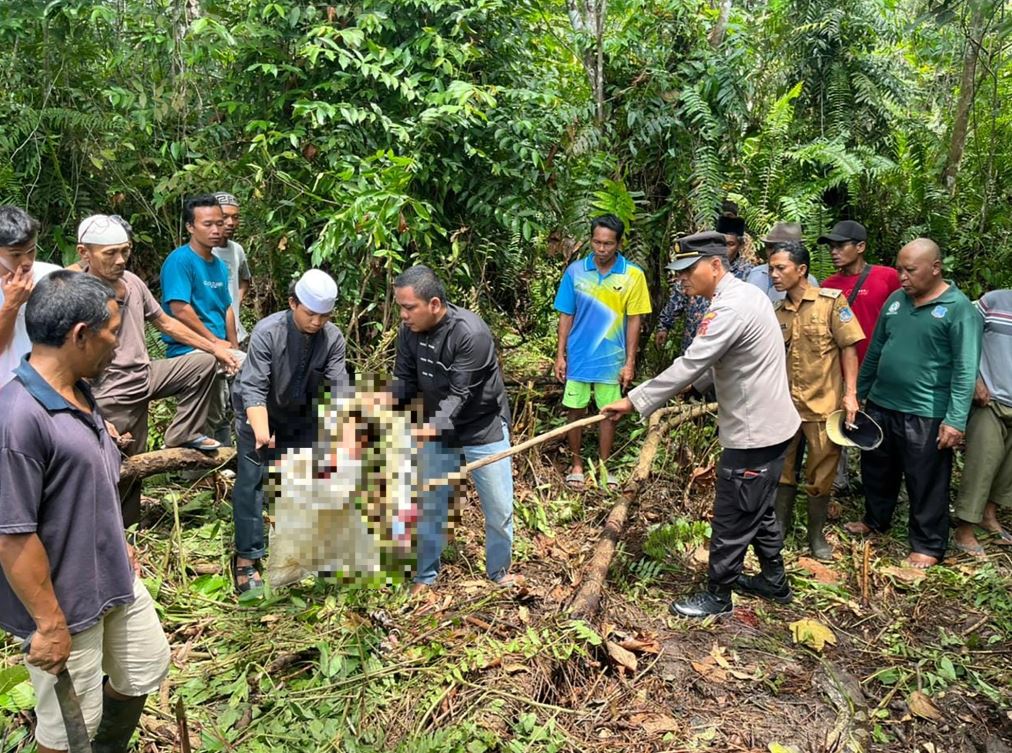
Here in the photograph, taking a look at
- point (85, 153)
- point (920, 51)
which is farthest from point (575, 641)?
point (920, 51)

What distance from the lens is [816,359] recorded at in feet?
15.5

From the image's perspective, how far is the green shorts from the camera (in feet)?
18.8

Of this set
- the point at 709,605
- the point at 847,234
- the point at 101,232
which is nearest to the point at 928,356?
the point at 847,234

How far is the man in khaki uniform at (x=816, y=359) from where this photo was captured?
464 centimetres

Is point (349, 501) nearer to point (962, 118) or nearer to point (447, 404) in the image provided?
point (447, 404)

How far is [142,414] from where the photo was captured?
4656 millimetres

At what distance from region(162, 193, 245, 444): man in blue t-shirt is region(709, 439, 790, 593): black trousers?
126 inches

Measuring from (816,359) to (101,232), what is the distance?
4.29m

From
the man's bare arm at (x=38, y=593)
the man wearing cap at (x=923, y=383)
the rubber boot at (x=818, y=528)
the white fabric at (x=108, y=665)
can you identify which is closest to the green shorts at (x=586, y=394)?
the rubber boot at (x=818, y=528)

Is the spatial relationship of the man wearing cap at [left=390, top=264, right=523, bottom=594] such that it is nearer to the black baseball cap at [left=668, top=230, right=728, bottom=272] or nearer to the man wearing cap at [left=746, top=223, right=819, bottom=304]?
the black baseball cap at [left=668, top=230, right=728, bottom=272]

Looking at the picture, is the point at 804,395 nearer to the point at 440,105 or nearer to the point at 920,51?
the point at 440,105

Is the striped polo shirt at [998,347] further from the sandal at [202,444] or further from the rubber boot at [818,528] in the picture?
the sandal at [202,444]

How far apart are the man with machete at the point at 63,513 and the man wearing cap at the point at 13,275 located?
129 cm

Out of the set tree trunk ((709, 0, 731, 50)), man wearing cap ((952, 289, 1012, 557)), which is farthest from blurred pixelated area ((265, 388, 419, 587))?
tree trunk ((709, 0, 731, 50))
